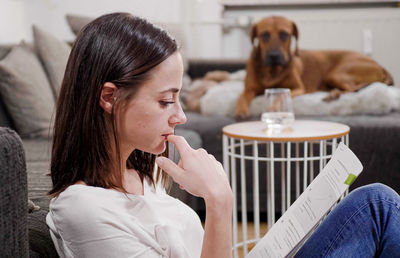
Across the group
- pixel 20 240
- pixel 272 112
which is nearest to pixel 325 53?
pixel 272 112

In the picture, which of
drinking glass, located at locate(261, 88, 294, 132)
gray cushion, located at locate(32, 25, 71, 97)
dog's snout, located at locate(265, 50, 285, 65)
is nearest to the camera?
drinking glass, located at locate(261, 88, 294, 132)

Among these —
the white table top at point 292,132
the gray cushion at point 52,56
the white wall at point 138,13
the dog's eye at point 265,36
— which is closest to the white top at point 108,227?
the white table top at point 292,132

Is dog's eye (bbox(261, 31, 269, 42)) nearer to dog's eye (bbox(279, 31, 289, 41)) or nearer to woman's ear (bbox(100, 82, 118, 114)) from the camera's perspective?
dog's eye (bbox(279, 31, 289, 41))

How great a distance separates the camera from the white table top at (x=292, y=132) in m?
1.48

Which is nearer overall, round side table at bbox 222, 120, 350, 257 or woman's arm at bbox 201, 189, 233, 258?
woman's arm at bbox 201, 189, 233, 258

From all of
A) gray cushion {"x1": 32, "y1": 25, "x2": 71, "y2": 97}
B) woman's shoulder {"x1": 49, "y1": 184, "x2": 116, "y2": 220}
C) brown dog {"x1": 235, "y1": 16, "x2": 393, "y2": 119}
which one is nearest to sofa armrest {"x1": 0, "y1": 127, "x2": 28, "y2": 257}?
woman's shoulder {"x1": 49, "y1": 184, "x2": 116, "y2": 220}

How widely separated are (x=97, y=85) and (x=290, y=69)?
1966 mm

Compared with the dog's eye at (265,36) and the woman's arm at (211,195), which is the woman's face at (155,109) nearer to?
the woman's arm at (211,195)

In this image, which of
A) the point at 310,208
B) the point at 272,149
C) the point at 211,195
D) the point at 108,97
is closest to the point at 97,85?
the point at 108,97

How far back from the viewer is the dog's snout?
248cm

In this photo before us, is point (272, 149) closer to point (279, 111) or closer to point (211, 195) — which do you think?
point (279, 111)

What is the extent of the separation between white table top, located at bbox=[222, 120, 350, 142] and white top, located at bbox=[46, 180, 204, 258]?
2.40 ft

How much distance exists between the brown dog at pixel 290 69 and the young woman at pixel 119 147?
1.58 meters

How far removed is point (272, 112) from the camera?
1.65 m
